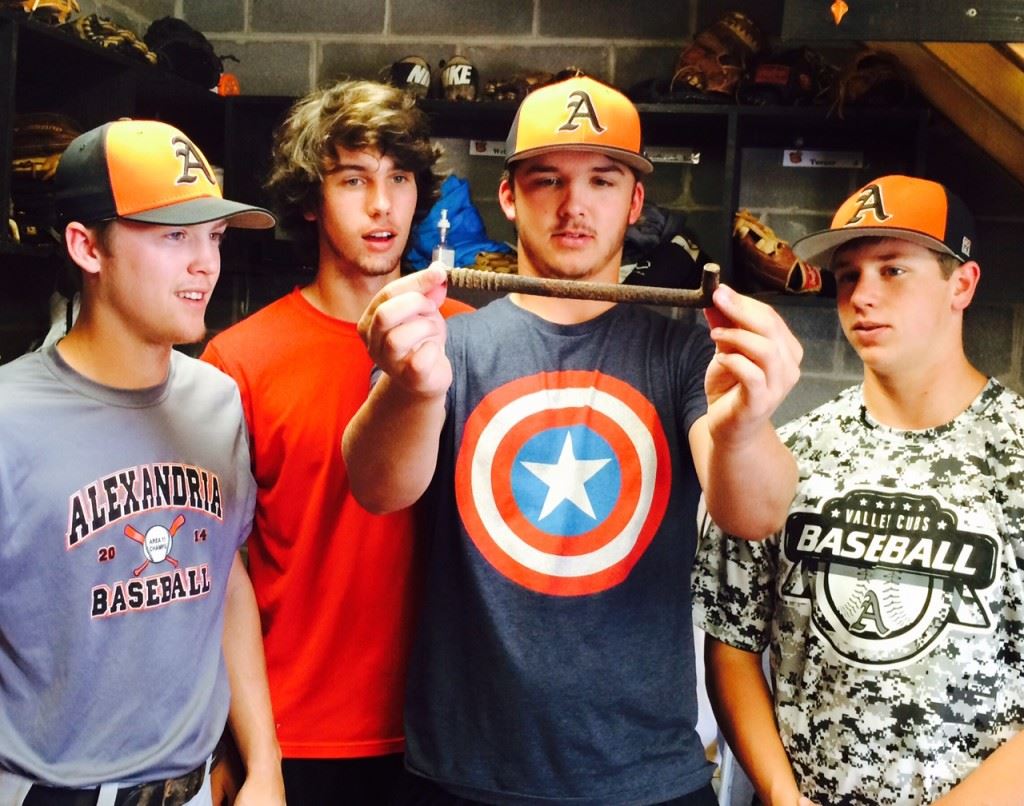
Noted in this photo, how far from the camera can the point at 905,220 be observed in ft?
5.76

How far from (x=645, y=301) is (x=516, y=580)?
52 centimetres

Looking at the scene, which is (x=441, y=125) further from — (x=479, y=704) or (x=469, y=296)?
(x=479, y=704)

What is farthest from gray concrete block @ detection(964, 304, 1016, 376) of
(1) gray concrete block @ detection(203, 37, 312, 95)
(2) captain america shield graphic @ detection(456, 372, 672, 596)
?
(1) gray concrete block @ detection(203, 37, 312, 95)

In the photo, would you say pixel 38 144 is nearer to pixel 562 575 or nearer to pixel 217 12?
pixel 217 12

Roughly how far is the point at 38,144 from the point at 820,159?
244 centimetres

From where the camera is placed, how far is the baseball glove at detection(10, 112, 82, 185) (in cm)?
255

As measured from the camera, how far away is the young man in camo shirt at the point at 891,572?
1.57 metres

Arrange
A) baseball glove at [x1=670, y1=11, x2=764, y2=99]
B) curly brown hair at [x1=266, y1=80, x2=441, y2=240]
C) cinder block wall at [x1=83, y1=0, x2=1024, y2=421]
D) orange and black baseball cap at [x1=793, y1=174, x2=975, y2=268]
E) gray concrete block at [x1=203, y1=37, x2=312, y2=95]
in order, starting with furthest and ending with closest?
gray concrete block at [x1=203, y1=37, x2=312, y2=95] → cinder block wall at [x1=83, y1=0, x2=1024, y2=421] → baseball glove at [x1=670, y1=11, x2=764, y2=99] → curly brown hair at [x1=266, y1=80, x2=441, y2=240] → orange and black baseball cap at [x1=793, y1=174, x2=975, y2=268]

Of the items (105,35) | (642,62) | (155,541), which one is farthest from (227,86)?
(155,541)

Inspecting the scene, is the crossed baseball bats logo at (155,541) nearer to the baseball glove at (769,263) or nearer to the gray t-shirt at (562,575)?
the gray t-shirt at (562,575)

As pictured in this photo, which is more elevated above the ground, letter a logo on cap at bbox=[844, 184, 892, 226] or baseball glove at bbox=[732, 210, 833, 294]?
letter a logo on cap at bbox=[844, 184, 892, 226]

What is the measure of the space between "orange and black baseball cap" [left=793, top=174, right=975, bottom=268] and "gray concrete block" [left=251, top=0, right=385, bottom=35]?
93.2 inches

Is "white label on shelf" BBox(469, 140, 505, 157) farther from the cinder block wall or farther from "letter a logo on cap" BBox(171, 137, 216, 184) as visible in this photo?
"letter a logo on cap" BBox(171, 137, 216, 184)

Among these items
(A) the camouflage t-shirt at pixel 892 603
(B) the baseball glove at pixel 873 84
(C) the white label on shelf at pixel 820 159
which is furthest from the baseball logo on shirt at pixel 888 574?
(C) the white label on shelf at pixel 820 159
